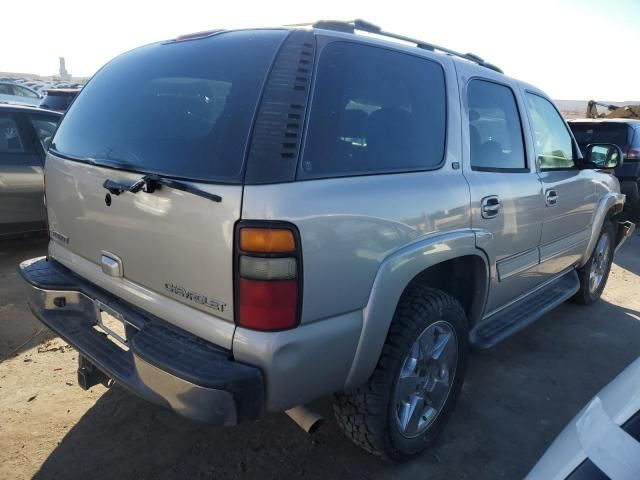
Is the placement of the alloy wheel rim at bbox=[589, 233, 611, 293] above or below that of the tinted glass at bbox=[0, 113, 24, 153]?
below

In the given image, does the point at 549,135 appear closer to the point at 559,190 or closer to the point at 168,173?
the point at 559,190

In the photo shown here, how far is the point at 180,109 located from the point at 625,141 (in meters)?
7.78

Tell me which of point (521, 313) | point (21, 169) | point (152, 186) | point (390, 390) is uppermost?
point (152, 186)

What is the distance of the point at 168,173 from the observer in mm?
1854

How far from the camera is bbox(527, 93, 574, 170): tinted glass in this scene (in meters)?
3.38

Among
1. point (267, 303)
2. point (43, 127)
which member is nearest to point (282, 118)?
point (267, 303)

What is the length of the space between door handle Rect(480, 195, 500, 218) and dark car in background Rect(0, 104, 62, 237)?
4164 millimetres

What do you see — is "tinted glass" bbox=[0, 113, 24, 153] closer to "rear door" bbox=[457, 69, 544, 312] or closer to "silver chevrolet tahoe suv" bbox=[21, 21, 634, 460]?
"silver chevrolet tahoe suv" bbox=[21, 21, 634, 460]

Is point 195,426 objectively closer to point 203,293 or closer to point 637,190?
point 203,293

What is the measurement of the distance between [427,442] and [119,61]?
2592 mm

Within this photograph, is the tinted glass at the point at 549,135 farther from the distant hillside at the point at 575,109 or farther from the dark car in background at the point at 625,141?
the distant hillside at the point at 575,109

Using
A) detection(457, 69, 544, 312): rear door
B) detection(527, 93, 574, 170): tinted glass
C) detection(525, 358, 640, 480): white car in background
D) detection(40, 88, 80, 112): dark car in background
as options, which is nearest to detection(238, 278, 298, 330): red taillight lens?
detection(525, 358, 640, 480): white car in background

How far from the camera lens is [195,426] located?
2621 mm

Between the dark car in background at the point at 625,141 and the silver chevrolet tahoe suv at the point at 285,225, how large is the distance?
574 cm
